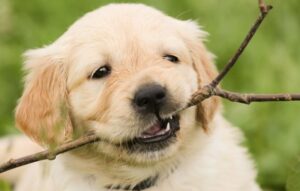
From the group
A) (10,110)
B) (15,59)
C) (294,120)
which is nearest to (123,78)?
(294,120)

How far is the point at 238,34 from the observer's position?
23.3 ft

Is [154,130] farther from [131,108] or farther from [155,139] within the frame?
[131,108]

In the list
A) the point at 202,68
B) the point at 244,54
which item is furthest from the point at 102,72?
the point at 244,54

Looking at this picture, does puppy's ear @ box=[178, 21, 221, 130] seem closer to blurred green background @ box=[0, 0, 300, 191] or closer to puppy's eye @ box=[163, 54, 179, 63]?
puppy's eye @ box=[163, 54, 179, 63]

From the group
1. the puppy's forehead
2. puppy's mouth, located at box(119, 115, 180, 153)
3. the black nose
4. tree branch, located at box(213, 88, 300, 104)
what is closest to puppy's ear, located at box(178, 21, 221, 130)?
the puppy's forehead

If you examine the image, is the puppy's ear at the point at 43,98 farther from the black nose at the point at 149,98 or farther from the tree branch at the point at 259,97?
the tree branch at the point at 259,97

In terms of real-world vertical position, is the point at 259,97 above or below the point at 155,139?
above

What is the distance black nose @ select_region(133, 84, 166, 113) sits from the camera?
3818mm

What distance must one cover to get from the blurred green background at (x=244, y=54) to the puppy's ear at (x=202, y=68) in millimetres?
1424

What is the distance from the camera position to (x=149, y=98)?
12.5 feet

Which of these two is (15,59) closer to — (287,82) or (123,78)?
(287,82)

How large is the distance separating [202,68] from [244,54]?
239 centimetres

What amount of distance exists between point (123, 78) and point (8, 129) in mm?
2518

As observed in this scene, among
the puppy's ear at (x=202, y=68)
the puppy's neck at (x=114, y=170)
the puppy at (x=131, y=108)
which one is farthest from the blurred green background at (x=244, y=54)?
the puppy's neck at (x=114, y=170)
